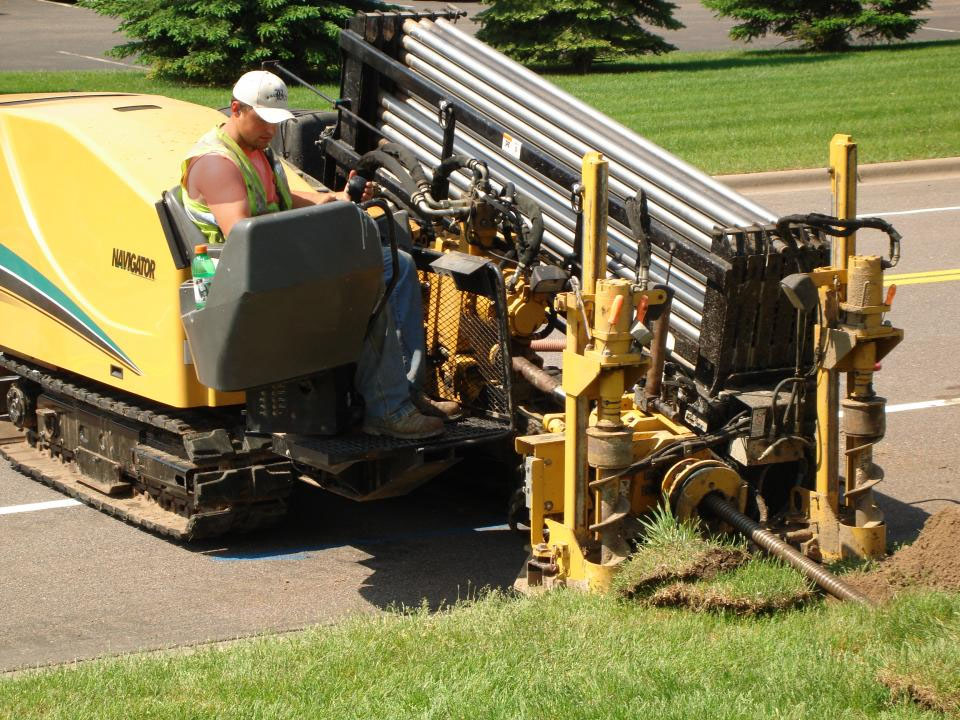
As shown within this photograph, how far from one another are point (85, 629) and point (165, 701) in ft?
4.85

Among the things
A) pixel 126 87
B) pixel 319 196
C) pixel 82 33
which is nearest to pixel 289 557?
pixel 319 196

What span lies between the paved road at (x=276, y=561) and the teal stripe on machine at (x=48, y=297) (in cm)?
97

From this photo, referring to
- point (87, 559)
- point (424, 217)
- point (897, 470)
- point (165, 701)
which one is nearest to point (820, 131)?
point (897, 470)

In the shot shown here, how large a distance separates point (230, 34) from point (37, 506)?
1605 centimetres

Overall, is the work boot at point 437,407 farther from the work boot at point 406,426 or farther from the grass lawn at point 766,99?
the grass lawn at point 766,99

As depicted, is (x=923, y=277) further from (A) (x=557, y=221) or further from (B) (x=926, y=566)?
(B) (x=926, y=566)

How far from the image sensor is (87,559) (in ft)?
23.0

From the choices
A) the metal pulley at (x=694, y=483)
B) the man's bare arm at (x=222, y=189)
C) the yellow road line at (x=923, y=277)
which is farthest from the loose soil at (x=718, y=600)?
the yellow road line at (x=923, y=277)

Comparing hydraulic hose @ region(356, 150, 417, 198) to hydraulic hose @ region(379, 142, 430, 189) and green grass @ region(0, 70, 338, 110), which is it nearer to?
hydraulic hose @ region(379, 142, 430, 189)

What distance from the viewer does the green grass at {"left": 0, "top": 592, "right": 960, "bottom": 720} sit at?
462 centimetres

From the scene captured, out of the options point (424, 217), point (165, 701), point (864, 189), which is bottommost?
point (864, 189)

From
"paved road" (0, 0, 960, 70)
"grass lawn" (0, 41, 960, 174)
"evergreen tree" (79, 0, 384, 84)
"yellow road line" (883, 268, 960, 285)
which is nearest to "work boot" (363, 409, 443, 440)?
"yellow road line" (883, 268, 960, 285)

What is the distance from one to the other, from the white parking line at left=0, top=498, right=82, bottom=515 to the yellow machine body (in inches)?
29.4

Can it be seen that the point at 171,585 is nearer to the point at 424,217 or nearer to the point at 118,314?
the point at 118,314
